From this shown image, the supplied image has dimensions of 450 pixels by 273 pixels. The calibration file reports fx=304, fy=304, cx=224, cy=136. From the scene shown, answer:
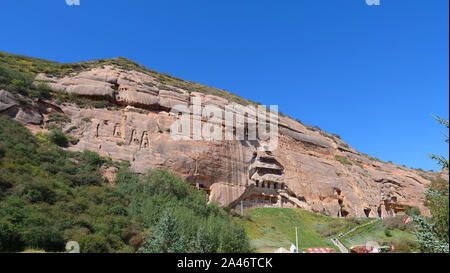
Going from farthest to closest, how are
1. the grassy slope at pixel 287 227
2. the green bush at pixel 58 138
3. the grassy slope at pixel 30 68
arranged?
the grassy slope at pixel 30 68 < the green bush at pixel 58 138 < the grassy slope at pixel 287 227

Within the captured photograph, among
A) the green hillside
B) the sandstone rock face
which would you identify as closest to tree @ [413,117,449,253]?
the green hillside

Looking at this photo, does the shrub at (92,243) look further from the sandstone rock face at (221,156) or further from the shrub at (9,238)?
the sandstone rock face at (221,156)

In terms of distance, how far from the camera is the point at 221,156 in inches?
1088

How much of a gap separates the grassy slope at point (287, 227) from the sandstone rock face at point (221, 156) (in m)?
2.05

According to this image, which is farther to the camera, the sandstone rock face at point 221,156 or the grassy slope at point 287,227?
the sandstone rock face at point 221,156

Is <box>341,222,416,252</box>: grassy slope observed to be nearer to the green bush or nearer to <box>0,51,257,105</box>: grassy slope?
the green bush

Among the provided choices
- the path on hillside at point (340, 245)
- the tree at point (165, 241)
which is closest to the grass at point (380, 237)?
the path on hillside at point (340, 245)

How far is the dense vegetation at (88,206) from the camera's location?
1305 centimetres

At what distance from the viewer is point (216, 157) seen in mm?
27141

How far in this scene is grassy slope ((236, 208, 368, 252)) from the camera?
2153 cm

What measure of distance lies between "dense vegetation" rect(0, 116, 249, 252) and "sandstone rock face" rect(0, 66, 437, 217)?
2.17 meters

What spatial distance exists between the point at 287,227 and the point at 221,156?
8.35 metres
